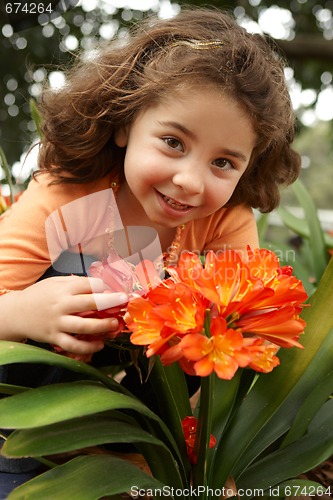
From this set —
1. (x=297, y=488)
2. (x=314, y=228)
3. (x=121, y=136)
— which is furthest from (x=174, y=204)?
(x=314, y=228)

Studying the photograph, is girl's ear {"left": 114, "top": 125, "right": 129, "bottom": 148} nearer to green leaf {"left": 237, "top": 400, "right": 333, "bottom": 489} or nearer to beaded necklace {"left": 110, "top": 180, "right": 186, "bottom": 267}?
beaded necklace {"left": 110, "top": 180, "right": 186, "bottom": 267}

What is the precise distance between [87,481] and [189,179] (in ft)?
1.32

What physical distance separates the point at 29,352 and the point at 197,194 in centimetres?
34

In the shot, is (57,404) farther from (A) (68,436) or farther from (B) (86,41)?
(B) (86,41)

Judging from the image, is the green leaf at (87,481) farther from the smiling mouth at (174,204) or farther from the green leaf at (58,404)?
the smiling mouth at (174,204)

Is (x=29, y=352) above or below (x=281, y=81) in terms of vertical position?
below

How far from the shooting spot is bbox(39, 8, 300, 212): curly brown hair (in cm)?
89

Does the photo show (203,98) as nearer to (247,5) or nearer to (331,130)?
(247,5)

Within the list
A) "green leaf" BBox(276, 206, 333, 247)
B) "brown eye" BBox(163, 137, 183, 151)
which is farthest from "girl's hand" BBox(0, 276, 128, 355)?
"green leaf" BBox(276, 206, 333, 247)

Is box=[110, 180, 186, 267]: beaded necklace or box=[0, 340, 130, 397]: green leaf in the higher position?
box=[110, 180, 186, 267]: beaded necklace

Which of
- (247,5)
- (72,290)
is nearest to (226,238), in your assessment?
(72,290)

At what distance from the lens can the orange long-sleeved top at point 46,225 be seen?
903 mm

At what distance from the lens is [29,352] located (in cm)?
65

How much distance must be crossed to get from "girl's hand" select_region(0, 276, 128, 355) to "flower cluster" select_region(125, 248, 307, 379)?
0.19ft
